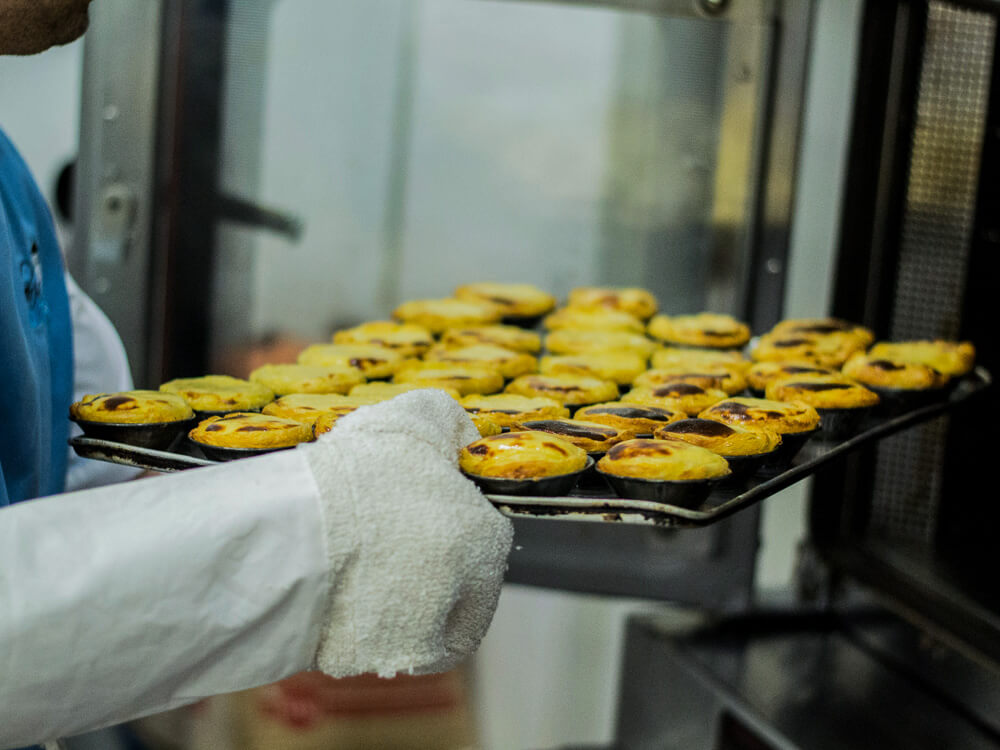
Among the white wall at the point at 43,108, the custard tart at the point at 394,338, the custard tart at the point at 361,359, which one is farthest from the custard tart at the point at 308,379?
the white wall at the point at 43,108

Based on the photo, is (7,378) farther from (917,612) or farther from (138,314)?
(917,612)

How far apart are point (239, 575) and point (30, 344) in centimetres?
59

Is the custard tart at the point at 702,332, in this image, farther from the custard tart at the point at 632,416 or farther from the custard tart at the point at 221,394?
the custard tart at the point at 221,394

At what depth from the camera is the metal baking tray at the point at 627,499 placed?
774mm

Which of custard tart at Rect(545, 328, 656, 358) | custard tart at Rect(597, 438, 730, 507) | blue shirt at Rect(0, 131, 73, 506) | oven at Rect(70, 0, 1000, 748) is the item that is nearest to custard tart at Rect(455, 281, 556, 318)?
custard tart at Rect(545, 328, 656, 358)

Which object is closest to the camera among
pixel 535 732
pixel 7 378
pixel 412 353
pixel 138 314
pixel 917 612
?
pixel 7 378

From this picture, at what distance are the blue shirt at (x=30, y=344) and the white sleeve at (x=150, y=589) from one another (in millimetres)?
320

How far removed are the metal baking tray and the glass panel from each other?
81cm

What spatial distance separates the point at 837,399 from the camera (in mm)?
1154

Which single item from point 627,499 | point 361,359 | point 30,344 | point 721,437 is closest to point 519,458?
point 627,499

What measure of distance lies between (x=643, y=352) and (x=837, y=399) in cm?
36

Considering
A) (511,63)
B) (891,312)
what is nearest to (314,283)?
(511,63)

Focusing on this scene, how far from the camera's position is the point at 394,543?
0.79 metres

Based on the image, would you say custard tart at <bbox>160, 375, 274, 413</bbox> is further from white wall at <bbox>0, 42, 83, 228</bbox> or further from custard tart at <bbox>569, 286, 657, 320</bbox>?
white wall at <bbox>0, 42, 83, 228</bbox>
